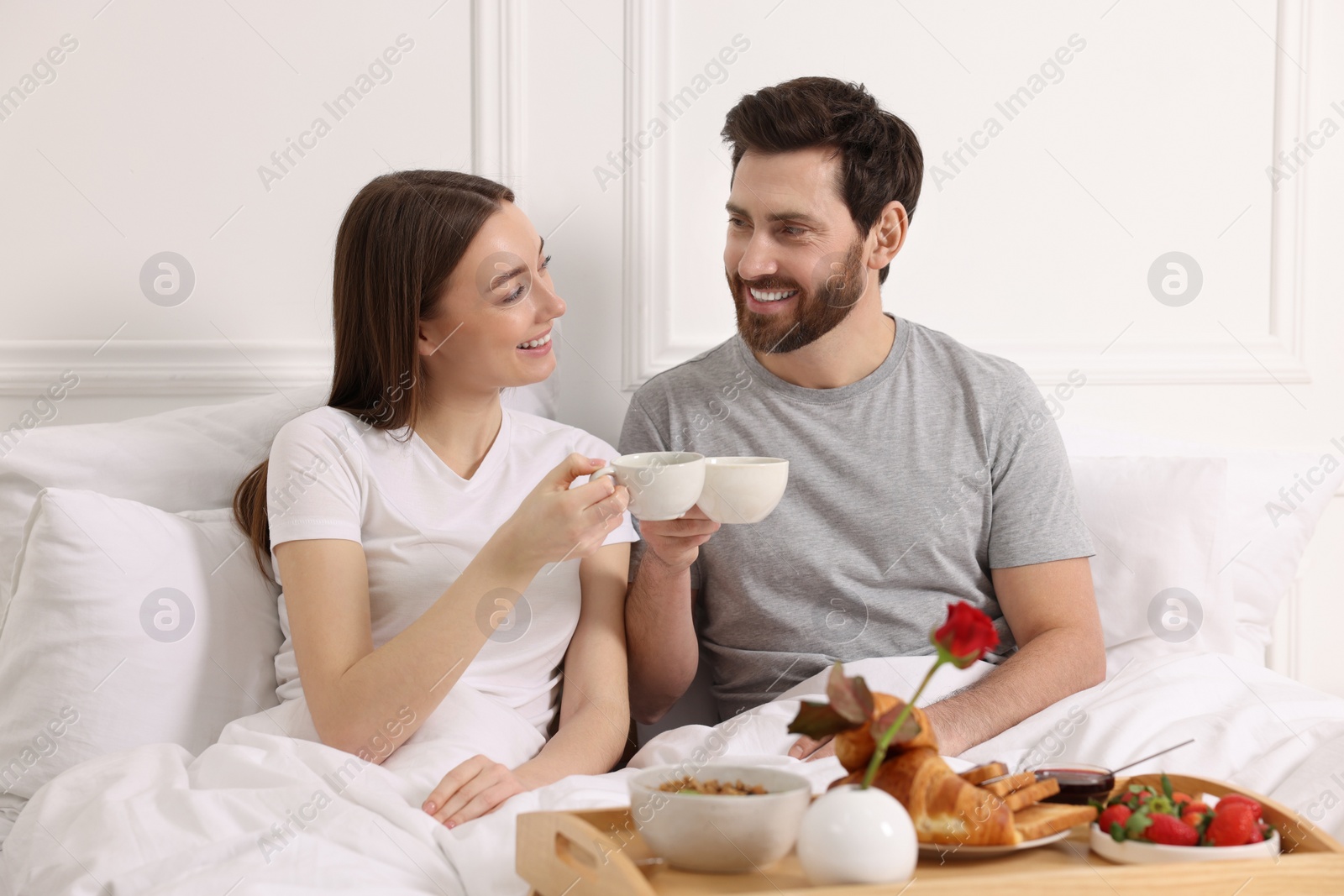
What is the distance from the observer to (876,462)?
1.71m

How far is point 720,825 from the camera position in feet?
2.77

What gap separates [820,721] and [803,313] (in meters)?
0.97

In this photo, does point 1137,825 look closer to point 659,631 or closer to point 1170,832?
point 1170,832

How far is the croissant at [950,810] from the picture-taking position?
87cm

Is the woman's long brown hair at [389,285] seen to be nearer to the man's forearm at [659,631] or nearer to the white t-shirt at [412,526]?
the white t-shirt at [412,526]

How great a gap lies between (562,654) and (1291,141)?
5.96 ft

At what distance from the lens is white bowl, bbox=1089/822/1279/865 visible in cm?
88

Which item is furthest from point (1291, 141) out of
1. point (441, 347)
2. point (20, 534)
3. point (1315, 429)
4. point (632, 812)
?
point (20, 534)

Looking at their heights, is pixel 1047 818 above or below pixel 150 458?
below

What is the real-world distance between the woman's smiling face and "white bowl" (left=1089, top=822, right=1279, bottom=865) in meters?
0.98

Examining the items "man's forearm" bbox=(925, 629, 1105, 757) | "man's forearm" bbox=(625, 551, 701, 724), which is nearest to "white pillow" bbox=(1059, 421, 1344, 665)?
"man's forearm" bbox=(925, 629, 1105, 757)

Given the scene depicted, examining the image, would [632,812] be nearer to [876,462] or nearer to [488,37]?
[876,462]

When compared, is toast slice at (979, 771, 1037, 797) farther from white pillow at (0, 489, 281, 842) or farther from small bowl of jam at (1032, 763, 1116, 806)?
white pillow at (0, 489, 281, 842)

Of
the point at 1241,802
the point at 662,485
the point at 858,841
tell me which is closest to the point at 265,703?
the point at 662,485
